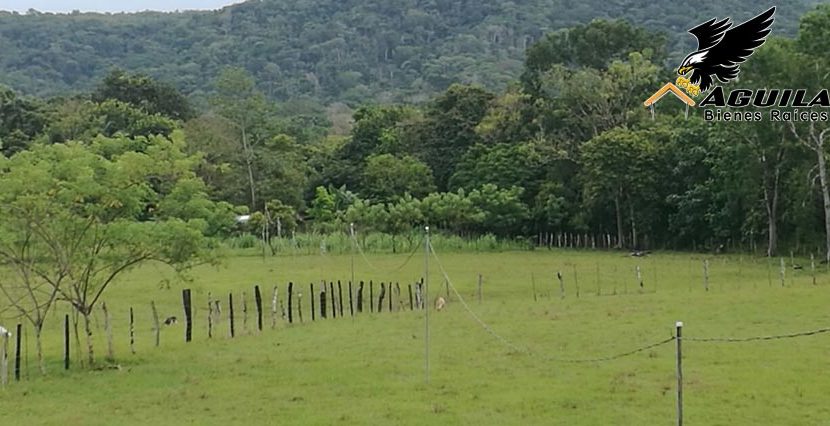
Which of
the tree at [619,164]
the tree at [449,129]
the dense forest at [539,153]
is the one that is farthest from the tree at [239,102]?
the tree at [619,164]

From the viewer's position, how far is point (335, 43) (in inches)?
5172

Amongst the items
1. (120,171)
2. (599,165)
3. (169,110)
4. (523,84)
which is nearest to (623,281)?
(599,165)

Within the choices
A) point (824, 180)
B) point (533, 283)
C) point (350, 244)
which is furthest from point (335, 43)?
point (533, 283)

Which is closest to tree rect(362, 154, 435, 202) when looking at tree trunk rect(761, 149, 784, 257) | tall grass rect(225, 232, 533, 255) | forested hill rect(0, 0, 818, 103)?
tall grass rect(225, 232, 533, 255)

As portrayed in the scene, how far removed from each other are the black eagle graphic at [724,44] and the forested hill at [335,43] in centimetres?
6437

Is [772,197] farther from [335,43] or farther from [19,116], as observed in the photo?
[335,43]

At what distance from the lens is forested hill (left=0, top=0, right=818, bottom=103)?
118 meters

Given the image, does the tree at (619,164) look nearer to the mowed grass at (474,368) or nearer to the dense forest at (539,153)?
the dense forest at (539,153)

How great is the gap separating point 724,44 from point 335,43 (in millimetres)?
97018

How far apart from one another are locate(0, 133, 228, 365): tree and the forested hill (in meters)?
88.1

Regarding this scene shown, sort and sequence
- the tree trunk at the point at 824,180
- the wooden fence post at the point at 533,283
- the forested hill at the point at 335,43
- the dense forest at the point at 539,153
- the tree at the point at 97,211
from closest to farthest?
the tree at the point at 97,211 < the wooden fence post at the point at 533,283 < the tree trunk at the point at 824,180 < the dense forest at the point at 539,153 < the forested hill at the point at 335,43

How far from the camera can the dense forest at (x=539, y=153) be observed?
1699 inches

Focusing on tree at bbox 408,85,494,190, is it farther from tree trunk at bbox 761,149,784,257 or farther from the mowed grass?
the mowed grass

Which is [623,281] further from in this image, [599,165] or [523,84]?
[523,84]
